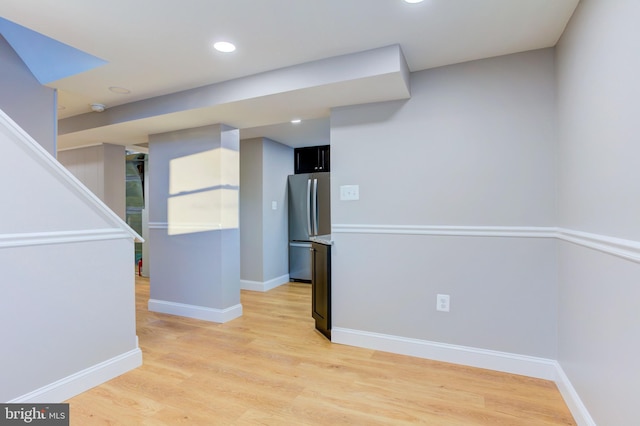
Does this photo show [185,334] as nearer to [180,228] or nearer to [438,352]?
[180,228]

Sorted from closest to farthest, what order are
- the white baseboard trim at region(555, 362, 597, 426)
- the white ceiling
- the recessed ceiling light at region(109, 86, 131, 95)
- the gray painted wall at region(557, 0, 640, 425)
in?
the gray painted wall at region(557, 0, 640, 425)
the white baseboard trim at region(555, 362, 597, 426)
the white ceiling
the recessed ceiling light at region(109, 86, 131, 95)

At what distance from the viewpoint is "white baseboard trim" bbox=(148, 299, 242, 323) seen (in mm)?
3342

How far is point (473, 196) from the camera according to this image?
2.32 metres

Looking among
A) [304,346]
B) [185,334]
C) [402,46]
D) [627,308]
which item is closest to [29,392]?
[185,334]

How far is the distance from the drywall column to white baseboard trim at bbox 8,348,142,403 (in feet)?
3.62

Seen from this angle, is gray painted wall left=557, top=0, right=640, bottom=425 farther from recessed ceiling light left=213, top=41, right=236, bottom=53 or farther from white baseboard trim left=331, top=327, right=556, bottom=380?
recessed ceiling light left=213, top=41, right=236, bottom=53

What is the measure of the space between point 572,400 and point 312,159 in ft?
14.3

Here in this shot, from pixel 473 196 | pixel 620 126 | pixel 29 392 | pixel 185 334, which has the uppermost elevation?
pixel 620 126

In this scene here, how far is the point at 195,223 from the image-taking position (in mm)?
3484

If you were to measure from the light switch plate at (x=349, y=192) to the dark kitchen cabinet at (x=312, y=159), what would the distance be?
8.15 feet

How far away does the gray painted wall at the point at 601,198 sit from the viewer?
1174 mm

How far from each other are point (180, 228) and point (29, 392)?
79.0 inches

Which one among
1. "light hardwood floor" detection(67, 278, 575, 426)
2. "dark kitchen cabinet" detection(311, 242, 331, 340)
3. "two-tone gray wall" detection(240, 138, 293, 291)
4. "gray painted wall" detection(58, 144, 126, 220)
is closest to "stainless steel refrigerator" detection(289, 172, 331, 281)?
"two-tone gray wall" detection(240, 138, 293, 291)

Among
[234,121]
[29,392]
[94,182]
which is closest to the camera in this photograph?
[29,392]
